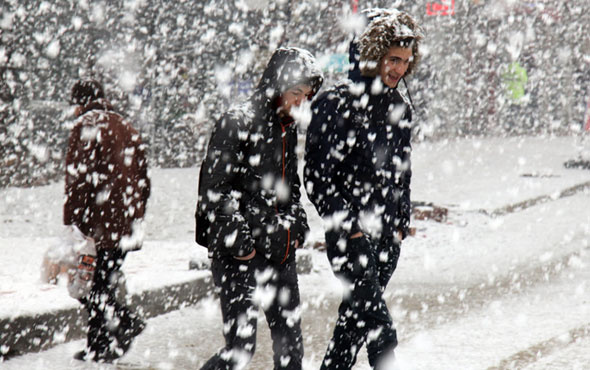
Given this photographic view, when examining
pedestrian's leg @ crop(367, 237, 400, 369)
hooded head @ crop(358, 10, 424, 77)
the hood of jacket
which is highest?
hooded head @ crop(358, 10, 424, 77)

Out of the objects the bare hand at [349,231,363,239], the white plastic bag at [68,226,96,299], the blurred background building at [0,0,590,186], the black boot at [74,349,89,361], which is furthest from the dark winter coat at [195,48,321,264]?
the blurred background building at [0,0,590,186]

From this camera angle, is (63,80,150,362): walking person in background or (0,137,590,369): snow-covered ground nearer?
(63,80,150,362): walking person in background

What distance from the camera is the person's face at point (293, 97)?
3.31 metres

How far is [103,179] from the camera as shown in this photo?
4.53 metres

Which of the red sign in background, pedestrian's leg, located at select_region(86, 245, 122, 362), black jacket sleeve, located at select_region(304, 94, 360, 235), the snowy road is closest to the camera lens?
black jacket sleeve, located at select_region(304, 94, 360, 235)

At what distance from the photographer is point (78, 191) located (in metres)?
4.45

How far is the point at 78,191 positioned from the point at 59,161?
11.0 m

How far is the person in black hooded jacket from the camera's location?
10.4 ft

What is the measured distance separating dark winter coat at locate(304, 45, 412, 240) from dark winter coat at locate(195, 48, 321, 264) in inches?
5.4

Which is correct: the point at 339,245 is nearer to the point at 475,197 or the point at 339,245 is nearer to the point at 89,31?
the point at 475,197

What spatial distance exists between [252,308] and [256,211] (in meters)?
0.41

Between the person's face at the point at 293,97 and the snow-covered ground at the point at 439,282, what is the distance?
6.52ft

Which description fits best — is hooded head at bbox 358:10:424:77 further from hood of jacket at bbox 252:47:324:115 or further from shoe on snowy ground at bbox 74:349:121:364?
shoe on snowy ground at bbox 74:349:121:364

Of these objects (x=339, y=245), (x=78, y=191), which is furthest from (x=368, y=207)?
(x=78, y=191)
